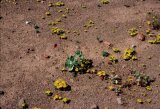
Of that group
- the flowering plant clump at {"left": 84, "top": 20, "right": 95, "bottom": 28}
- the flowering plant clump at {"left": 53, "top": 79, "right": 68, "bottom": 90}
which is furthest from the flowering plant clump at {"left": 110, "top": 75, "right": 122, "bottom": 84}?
the flowering plant clump at {"left": 84, "top": 20, "right": 95, "bottom": 28}

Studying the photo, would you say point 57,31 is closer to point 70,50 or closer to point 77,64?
point 70,50

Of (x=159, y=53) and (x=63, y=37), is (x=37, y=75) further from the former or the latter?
(x=159, y=53)

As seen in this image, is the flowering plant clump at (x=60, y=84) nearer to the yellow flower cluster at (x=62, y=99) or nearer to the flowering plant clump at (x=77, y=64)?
the yellow flower cluster at (x=62, y=99)

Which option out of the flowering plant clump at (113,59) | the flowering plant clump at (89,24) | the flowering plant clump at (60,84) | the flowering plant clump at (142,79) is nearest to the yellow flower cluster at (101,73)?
the flowering plant clump at (113,59)

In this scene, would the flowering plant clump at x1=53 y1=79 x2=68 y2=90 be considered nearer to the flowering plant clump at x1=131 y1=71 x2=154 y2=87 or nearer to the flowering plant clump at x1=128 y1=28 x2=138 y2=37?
the flowering plant clump at x1=131 y1=71 x2=154 y2=87

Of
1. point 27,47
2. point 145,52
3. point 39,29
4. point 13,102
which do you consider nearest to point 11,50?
point 27,47

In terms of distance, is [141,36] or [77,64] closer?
[77,64]

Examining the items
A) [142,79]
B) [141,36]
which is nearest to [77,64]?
[142,79]
